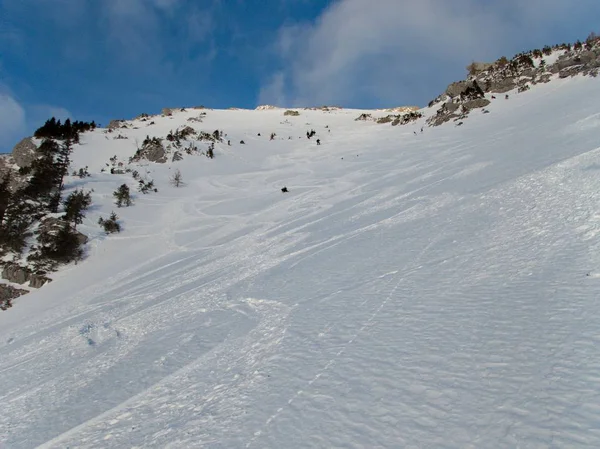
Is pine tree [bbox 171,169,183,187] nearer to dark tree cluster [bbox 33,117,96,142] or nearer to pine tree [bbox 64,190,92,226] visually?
pine tree [bbox 64,190,92,226]

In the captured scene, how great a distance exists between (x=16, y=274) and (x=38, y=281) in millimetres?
981

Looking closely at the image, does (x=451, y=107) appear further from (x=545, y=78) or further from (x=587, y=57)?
(x=587, y=57)

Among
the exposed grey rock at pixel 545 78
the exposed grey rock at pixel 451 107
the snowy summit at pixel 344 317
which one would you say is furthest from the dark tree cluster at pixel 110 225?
the exposed grey rock at pixel 545 78

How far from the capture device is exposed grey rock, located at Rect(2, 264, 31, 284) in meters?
13.0

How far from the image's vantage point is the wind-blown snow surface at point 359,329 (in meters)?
2.55

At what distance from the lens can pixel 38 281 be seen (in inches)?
504

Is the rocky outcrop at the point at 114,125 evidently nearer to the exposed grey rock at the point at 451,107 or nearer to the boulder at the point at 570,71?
the exposed grey rock at the point at 451,107

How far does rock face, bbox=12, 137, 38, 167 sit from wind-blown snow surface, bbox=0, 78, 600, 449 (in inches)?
692

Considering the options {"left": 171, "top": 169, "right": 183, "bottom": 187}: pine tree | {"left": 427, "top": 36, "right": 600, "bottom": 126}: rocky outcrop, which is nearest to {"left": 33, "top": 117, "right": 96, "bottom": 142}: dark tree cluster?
{"left": 171, "top": 169, "right": 183, "bottom": 187}: pine tree

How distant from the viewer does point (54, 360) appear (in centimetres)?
568

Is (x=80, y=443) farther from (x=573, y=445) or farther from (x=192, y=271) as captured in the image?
(x=192, y=271)

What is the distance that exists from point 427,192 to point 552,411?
7.92m

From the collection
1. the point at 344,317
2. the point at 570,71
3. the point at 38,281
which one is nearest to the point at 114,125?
the point at 38,281

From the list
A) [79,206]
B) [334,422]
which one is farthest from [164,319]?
[79,206]
